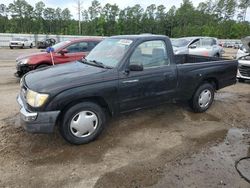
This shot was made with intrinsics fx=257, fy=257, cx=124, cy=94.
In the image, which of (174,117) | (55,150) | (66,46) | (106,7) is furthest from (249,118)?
(106,7)

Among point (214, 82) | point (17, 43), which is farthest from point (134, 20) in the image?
point (214, 82)

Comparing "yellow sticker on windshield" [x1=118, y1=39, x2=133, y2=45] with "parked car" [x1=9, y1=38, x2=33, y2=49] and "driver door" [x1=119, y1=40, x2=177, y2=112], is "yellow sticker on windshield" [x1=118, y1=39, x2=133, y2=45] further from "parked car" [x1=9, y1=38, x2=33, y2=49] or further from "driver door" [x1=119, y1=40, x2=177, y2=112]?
"parked car" [x1=9, y1=38, x2=33, y2=49]

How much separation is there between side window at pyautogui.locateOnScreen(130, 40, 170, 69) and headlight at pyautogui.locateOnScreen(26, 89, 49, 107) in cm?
168

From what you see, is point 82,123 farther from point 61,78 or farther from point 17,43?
point 17,43

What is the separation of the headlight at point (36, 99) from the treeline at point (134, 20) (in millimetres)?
63133

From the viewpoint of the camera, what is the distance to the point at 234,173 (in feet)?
12.0

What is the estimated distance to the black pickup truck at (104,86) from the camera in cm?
395

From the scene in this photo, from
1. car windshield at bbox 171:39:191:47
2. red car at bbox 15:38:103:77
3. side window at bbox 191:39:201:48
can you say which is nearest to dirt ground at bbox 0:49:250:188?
red car at bbox 15:38:103:77

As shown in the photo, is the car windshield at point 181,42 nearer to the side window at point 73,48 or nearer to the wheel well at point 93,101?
the side window at point 73,48

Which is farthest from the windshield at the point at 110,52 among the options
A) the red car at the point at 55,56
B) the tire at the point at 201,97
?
the red car at the point at 55,56

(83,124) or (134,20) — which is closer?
(83,124)

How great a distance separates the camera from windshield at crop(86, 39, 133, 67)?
4699 millimetres

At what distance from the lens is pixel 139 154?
410cm

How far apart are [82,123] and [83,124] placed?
0.08ft
